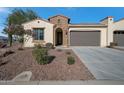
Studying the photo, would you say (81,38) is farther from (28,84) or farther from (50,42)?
(28,84)

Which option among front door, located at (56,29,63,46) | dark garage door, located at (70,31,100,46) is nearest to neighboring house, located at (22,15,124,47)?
dark garage door, located at (70,31,100,46)

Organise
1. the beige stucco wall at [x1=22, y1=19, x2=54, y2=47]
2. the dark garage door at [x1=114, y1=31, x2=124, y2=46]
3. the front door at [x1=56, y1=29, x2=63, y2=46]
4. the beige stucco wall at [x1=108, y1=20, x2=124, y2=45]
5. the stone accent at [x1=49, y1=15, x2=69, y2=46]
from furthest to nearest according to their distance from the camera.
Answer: the front door at [x1=56, y1=29, x2=63, y2=46]
the dark garage door at [x1=114, y1=31, x2=124, y2=46]
the beige stucco wall at [x1=108, y1=20, x2=124, y2=45]
the stone accent at [x1=49, y1=15, x2=69, y2=46]
the beige stucco wall at [x1=22, y1=19, x2=54, y2=47]

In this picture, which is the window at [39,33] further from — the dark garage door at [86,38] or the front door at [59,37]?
the dark garage door at [86,38]

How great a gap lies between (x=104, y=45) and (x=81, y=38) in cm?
358

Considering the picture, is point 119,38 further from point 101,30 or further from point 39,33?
point 39,33

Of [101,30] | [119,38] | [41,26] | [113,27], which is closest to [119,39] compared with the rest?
[119,38]

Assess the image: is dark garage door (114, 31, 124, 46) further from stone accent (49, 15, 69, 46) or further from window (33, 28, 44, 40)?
window (33, 28, 44, 40)

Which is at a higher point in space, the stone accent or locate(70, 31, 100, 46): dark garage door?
the stone accent

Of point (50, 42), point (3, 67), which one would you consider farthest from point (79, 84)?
point (50, 42)

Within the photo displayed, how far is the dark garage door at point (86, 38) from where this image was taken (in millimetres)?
27125

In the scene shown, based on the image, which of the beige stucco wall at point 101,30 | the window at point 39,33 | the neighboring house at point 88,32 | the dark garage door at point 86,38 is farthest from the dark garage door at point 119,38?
the window at point 39,33

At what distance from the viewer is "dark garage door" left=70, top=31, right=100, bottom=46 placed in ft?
89.0

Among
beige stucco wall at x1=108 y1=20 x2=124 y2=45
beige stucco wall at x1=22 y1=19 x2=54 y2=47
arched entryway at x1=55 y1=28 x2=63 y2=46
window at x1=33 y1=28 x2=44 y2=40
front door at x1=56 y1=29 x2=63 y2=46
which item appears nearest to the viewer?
beige stucco wall at x1=22 y1=19 x2=54 y2=47
